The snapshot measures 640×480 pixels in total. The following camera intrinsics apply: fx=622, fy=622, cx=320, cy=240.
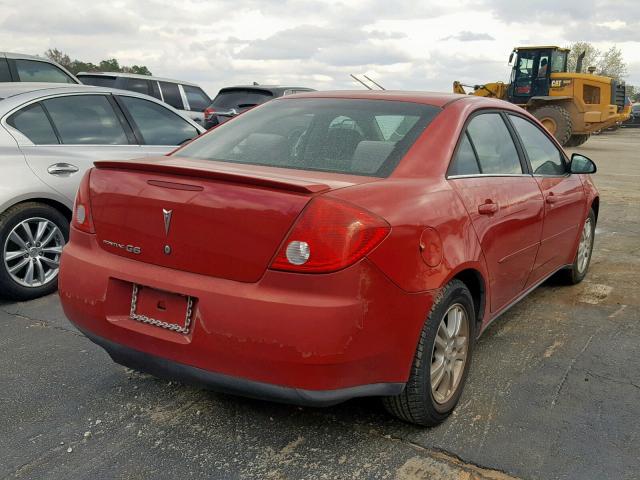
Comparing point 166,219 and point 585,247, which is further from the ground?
point 166,219

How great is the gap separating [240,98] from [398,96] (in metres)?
9.19

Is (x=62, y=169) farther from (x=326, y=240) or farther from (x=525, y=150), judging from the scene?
(x=525, y=150)

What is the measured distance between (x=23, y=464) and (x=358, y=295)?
1.55m

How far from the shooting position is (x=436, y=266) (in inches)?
101

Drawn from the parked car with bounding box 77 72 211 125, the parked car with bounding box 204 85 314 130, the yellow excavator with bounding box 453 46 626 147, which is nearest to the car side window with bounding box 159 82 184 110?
the parked car with bounding box 77 72 211 125

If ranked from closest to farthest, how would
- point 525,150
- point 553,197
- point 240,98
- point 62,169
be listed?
point 525,150
point 553,197
point 62,169
point 240,98

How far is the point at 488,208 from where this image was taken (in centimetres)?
311

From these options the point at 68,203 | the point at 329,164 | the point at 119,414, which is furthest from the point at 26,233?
the point at 329,164

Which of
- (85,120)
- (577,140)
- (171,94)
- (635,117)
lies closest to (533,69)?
(577,140)

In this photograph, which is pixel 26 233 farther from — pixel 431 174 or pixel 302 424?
pixel 431 174

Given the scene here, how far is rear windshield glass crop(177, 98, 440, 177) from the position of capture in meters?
2.89

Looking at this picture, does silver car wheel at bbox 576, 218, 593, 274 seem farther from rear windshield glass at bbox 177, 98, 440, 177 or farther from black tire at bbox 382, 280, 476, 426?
black tire at bbox 382, 280, 476, 426

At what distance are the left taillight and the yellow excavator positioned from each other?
19593mm

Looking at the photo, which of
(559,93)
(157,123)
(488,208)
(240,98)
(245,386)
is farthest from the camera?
(559,93)
